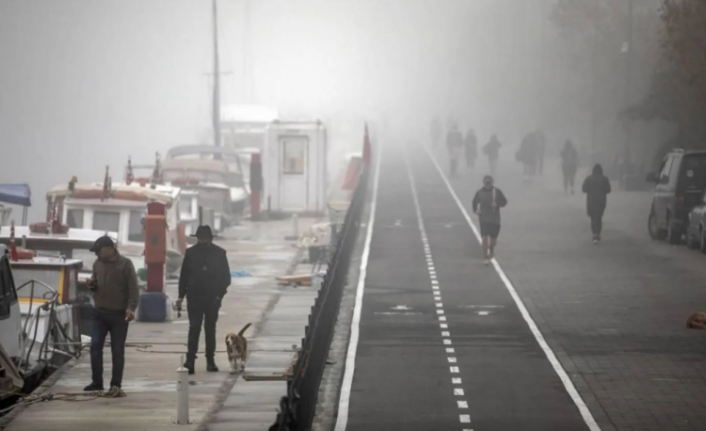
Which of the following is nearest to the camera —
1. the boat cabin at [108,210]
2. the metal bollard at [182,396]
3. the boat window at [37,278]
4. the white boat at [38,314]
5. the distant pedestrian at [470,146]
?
the metal bollard at [182,396]

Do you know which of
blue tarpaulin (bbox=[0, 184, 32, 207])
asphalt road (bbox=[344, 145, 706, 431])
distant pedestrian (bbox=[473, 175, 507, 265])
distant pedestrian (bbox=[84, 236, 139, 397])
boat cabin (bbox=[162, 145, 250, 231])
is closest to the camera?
asphalt road (bbox=[344, 145, 706, 431])

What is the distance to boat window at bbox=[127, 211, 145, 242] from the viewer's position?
32.6 metres

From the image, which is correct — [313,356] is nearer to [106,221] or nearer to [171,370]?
[171,370]

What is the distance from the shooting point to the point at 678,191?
127 feet

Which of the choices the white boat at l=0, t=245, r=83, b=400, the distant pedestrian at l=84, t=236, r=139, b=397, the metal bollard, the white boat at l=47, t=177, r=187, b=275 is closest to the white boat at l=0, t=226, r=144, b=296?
the white boat at l=0, t=245, r=83, b=400

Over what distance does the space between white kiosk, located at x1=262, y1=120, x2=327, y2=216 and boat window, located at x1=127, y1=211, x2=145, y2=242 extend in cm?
1914

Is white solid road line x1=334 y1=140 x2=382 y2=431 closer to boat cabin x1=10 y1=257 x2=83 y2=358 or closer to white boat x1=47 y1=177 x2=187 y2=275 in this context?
boat cabin x1=10 y1=257 x2=83 y2=358

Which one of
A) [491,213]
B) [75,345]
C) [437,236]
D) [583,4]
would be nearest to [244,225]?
[437,236]

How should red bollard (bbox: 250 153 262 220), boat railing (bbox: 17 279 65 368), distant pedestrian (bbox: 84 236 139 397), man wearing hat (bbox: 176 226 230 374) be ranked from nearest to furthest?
distant pedestrian (bbox: 84 236 139 397), man wearing hat (bbox: 176 226 230 374), boat railing (bbox: 17 279 65 368), red bollard (bbox: 250 153 262 220)

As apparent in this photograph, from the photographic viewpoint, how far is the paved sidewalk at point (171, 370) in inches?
693

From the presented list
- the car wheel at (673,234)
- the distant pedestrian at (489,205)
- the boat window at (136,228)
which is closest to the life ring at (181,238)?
the boat window at (136,228)

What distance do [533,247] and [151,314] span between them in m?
14.7

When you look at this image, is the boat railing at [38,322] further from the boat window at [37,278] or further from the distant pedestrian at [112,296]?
the distant pedestrian at [112,296]

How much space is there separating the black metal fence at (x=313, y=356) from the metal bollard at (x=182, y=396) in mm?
1186
